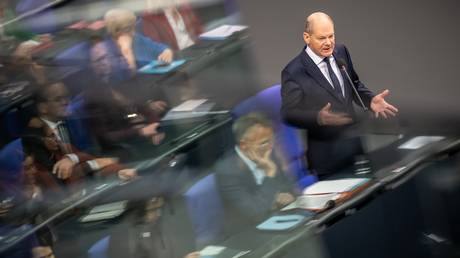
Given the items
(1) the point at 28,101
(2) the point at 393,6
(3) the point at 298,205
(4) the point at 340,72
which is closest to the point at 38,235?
(1) the point at 28,101

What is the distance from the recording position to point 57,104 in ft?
9.12

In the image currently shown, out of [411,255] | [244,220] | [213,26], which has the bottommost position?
[411,255]

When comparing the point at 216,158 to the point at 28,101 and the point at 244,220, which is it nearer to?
the point at 244,220

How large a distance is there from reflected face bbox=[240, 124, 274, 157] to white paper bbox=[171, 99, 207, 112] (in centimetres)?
19

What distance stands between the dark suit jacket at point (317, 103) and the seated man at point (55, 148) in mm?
612

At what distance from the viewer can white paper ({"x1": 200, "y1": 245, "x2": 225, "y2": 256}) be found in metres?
2.57

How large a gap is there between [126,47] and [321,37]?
65 cm

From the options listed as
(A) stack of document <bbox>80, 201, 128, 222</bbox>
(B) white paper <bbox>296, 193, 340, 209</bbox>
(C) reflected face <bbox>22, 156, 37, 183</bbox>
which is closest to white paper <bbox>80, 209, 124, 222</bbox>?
(A) stack of document <bbox>80, 201, 128, 222</bbox>

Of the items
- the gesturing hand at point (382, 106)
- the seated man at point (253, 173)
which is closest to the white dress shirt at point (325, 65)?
the gesturing hand at point (382, 106)

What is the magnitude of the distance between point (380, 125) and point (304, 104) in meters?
0.25

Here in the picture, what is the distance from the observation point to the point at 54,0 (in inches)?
111

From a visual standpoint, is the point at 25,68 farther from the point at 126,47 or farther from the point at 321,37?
the point at 321,37

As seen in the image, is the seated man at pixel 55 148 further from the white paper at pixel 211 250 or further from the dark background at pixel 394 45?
the dark background at pixel 394 45

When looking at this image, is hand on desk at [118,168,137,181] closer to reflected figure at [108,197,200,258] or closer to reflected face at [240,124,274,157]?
reflected figure at [108,197,200,258]
